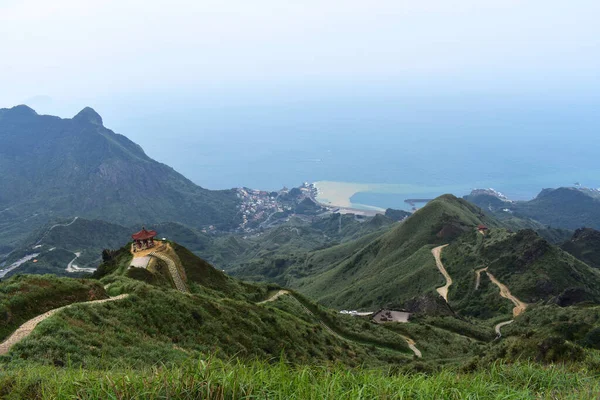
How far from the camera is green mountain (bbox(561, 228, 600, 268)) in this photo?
100062 millimetres

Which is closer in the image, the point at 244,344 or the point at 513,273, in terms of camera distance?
the point at 244,344

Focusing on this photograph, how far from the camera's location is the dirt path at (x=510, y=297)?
203ft

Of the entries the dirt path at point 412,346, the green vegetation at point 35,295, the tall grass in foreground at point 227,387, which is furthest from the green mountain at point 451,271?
the tall grass in foreground at point 227,387

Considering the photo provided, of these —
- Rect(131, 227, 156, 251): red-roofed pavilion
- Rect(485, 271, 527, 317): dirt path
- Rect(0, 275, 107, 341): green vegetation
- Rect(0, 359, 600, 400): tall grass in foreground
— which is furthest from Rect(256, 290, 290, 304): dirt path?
Rect(485, 271, 527, 317): dirt path

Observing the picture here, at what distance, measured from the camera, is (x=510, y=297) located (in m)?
67.2

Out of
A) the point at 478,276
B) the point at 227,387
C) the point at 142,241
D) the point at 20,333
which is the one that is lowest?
the point at 478,276

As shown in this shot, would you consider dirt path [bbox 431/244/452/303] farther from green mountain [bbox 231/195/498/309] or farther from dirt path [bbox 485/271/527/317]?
dirt path [bbox 485/271/527/317]

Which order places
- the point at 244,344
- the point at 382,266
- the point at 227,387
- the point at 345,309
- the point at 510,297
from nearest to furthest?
the point at 227,387 < the point at 244,344 < the point at 510,297 < the point at 345,309 < the point at 382,266

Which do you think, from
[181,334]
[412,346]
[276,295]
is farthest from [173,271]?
[412,346]

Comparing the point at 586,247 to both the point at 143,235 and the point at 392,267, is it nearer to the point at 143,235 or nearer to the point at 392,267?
the point at 392,267

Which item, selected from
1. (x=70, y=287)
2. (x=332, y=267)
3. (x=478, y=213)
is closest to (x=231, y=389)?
(x=70, y=287)

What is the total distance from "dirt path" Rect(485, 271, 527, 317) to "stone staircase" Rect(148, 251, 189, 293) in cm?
4932

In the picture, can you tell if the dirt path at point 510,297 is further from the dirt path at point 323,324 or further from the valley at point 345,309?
the dirt path at point 323,324

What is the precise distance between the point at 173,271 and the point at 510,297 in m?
55.5
